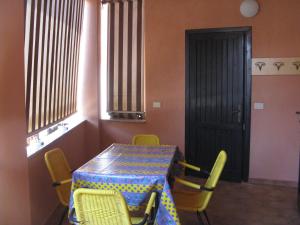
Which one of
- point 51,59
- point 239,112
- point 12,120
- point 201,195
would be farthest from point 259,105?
point 12,120

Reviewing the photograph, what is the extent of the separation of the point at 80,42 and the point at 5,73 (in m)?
2.25

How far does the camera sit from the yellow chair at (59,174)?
2887 mm

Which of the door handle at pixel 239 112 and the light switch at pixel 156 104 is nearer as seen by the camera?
the door handle at pixel 239 112

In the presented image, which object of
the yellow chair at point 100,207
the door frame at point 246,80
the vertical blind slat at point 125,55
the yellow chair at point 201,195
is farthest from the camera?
the vertical blind slat at point 125,55

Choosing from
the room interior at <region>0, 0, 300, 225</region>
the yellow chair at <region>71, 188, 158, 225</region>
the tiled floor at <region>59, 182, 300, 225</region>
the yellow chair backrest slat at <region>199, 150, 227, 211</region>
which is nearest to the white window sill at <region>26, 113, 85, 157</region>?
the room interior at <region>0, 0, 300, 225</region>

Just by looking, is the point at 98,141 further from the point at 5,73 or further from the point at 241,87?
the point at 5,73

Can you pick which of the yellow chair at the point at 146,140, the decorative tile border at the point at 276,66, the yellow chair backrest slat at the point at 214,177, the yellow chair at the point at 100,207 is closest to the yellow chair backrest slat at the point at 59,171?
the yellow chair at the point at 100,207

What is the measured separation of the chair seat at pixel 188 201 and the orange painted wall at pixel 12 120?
130 cm

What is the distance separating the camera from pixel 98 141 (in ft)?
16.2

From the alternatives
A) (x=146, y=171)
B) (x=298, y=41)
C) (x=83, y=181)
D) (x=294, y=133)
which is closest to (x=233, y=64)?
(x=298, y=41)

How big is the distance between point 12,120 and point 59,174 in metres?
0.69

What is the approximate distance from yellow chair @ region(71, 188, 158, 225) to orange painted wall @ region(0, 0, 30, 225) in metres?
0.79

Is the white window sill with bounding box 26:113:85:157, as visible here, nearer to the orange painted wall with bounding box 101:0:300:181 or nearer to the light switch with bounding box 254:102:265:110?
the orange painted wall with bounding box 101:0:300:181

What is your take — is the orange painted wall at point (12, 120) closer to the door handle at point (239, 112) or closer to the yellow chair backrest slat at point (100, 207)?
the yellow chair backrest slat at point (100, 207)
